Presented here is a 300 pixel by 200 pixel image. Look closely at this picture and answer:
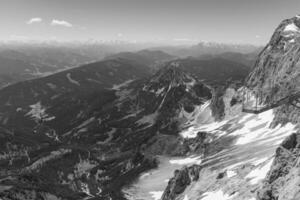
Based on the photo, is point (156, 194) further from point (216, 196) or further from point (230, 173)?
point (216, 196)

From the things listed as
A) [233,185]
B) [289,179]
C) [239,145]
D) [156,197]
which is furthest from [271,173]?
[156,197]

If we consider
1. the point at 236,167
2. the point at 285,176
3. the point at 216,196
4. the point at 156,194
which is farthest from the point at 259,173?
the point at 156,194

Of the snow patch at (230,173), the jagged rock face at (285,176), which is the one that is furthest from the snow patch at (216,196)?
the jagged rock face at (285,176)

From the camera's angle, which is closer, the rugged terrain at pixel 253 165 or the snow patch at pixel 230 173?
the rugged terrain at pixel 253 165

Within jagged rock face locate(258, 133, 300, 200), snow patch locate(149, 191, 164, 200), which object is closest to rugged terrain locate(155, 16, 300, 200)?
jagged rock face locate(258, 133, 300, 200)

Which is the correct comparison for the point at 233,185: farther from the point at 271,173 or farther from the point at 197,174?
the point at 197,174

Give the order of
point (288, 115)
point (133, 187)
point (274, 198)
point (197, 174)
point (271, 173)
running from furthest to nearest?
point (133, 187) < point (288, 115) < point (197, 174) < point (271, 173) < point (274, 198)

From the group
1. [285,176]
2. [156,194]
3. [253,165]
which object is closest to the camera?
[285,176]

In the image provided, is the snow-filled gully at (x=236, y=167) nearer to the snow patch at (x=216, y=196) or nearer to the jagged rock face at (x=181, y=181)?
the snow patch at (x=216, y=196)

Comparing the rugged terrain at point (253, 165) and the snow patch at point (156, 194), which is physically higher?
the rugged terrain at point (253, 165)
